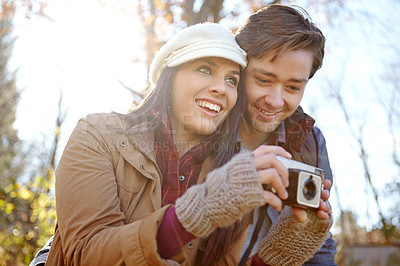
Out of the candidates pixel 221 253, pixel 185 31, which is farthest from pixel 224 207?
pixel 185 31

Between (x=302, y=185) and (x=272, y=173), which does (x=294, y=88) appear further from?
(x=272, y=173)

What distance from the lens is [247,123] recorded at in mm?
2865

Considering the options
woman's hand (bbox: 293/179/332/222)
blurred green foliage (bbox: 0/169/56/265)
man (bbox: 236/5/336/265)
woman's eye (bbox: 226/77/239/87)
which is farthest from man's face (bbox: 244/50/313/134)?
blurred green foliage (bbox: 0/169/56/265)

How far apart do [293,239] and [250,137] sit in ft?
3.41

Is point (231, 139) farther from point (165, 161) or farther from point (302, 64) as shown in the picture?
point (302, 64)

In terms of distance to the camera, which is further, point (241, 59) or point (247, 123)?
point (247, 123)

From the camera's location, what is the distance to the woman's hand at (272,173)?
1.60 meters

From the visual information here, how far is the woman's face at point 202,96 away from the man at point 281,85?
0.33m

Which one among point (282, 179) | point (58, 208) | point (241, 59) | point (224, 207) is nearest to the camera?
point (224, 207)

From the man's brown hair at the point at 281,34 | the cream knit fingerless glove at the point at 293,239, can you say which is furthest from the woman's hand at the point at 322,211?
the man's brown hair at the point at 281,34

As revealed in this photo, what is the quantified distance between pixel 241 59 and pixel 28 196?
403 cm

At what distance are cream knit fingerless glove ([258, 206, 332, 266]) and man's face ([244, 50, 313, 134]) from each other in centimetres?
84

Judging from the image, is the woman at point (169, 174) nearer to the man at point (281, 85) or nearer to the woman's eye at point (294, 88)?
the man at point (281, 85)

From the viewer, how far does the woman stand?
1.54 meters
